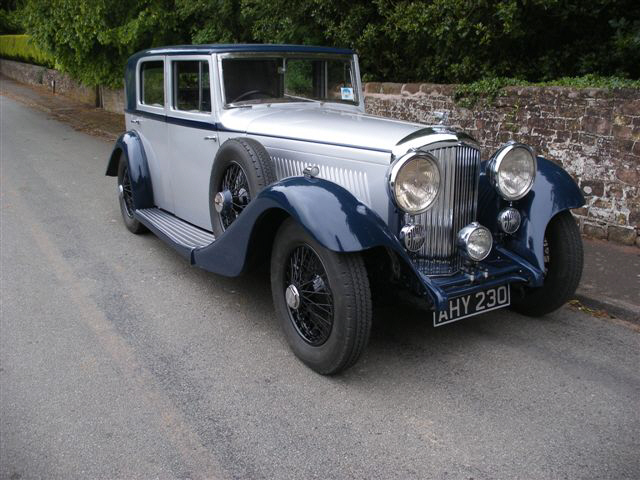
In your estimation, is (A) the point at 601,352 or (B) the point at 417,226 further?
(A) the point at 601,352

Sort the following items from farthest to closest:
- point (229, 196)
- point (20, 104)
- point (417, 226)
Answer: point (20, 104) < point (229, 196) < point (417, 226)

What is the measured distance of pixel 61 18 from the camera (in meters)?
14.9

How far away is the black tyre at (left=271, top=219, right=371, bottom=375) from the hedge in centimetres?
2549

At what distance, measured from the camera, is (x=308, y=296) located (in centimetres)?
368

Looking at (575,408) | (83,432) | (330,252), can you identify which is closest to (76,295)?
(83,432)

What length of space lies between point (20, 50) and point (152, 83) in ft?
94.6

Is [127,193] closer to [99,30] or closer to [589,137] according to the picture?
[589,137]

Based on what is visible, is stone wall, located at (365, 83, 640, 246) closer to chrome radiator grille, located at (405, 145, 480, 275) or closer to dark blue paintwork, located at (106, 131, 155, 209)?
chrome radiator grille, located at (405, 145, 480, 275)

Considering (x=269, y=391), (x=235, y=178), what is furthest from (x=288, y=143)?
(x=269, y=391)

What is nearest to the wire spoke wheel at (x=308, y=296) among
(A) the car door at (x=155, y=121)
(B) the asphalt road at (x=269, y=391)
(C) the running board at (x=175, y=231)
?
(B) the asphalt road at (x=269, y=391)

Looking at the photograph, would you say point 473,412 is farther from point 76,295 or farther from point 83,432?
point 76,295

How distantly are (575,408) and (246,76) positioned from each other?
336 centimetres

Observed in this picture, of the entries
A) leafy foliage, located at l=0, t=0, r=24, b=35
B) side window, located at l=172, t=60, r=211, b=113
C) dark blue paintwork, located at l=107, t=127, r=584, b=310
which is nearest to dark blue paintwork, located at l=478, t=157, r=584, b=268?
dark blue paintwork, located at l=107, t=127, r=584, b=310

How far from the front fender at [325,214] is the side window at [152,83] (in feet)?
7.88
